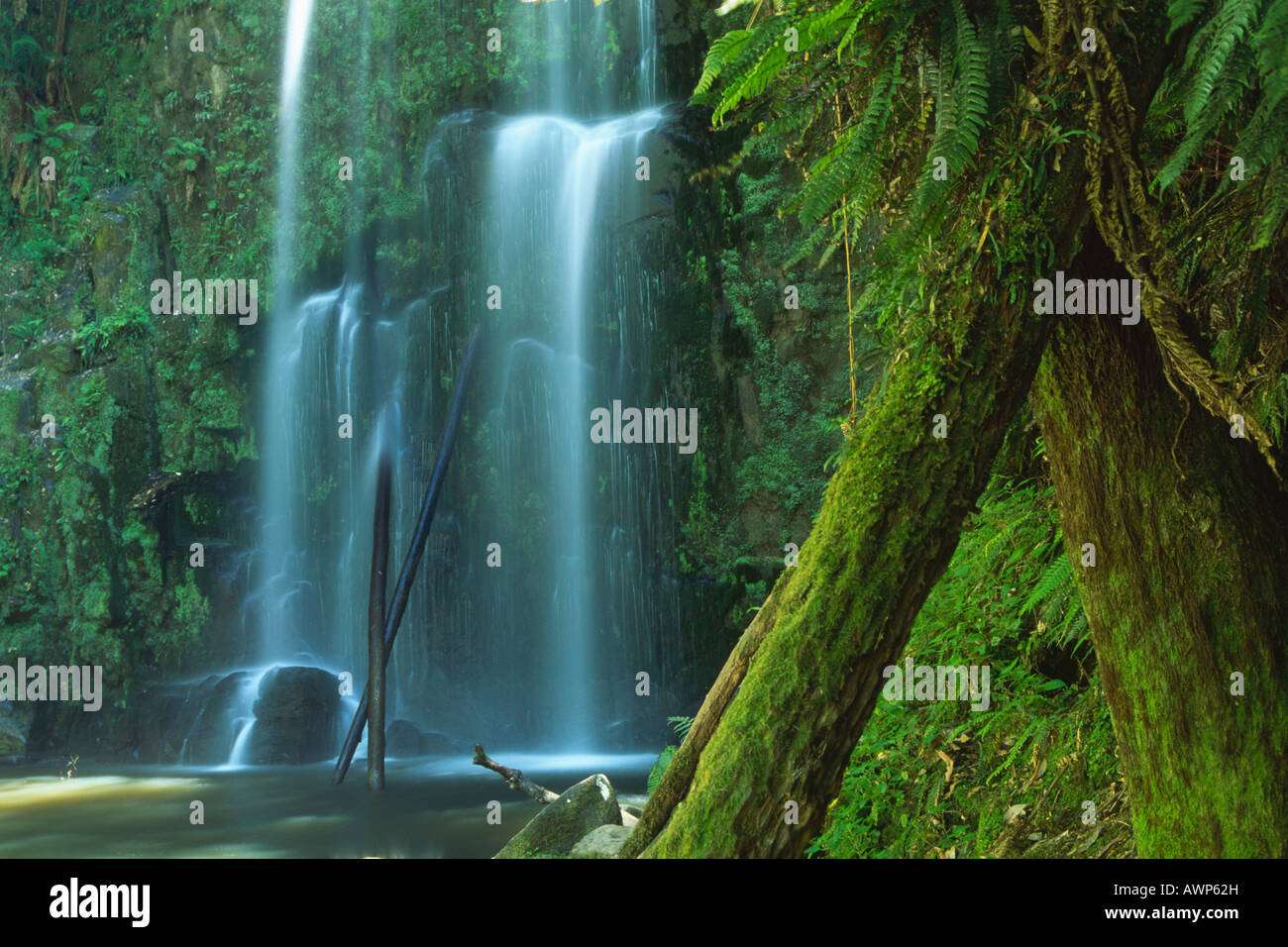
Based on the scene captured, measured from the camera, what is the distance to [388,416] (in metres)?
16.6

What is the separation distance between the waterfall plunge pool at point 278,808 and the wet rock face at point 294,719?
0.92 ft

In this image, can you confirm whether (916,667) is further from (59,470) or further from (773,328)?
(59,470)

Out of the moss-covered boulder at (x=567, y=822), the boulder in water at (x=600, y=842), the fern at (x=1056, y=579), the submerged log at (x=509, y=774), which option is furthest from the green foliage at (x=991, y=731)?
the submerged log at (x=509, y=774)

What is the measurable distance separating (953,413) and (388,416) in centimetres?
1518

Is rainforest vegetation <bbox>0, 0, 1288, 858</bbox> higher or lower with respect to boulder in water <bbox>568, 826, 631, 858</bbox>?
higher

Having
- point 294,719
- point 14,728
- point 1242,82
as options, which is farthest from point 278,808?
point 1242,82

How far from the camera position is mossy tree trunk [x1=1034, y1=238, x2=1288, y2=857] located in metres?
2.41

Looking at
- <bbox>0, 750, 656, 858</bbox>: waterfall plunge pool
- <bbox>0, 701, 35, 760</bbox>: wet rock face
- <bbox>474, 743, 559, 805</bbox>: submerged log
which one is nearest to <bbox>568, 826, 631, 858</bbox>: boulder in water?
<bbox>474, 743, 559, 805</bbox>: submerged log

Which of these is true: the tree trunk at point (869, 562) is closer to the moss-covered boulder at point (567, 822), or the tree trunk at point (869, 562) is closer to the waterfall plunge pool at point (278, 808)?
the moss-covered boulder at point (567, 822)

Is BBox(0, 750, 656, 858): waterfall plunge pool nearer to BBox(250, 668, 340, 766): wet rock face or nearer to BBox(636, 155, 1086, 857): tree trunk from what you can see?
BBox(250, 668, 340, 766): wet rock face

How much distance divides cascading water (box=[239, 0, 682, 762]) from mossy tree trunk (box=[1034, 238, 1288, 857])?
12759 mm

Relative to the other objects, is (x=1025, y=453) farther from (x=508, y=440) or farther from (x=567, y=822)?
(x=508, y=440)

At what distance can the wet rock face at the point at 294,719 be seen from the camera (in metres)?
13.5

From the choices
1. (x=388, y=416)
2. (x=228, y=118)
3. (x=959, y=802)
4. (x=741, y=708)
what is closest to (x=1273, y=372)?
(x=741, y=708)
